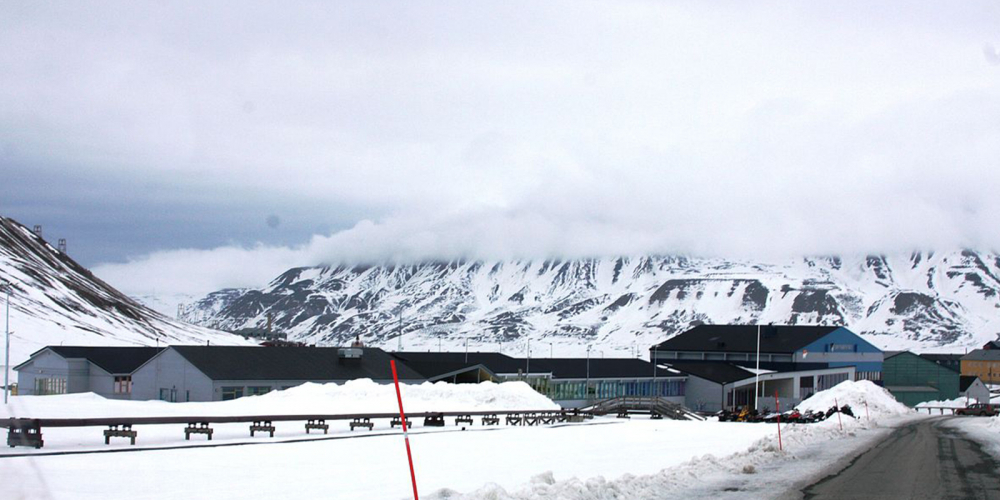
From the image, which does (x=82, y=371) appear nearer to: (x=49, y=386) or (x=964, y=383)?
(x=49, y=386)

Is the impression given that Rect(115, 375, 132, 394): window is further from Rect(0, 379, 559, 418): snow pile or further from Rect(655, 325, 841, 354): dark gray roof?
Rect(655, 325, 841, 354): dark gray roof

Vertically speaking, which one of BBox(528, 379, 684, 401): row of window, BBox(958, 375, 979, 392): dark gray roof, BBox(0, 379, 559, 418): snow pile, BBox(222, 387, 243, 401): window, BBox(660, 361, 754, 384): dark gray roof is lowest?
BBox(958, 375, 979, 392): dark gray roof

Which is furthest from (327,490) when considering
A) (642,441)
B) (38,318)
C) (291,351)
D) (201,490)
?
(38,318)

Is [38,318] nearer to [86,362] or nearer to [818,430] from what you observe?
[86,362]

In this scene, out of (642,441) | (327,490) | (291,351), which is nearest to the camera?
(327,490)

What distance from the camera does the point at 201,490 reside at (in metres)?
21.3

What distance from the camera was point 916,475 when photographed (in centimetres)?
2739

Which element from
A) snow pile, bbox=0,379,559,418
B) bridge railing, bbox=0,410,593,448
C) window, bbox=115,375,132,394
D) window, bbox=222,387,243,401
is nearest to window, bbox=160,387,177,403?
window, bbox=222,387,243,401

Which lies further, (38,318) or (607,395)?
(38,318)

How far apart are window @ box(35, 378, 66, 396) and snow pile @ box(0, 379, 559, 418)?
745 inches

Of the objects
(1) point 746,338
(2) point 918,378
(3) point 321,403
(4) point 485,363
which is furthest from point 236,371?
(2) point 918,378

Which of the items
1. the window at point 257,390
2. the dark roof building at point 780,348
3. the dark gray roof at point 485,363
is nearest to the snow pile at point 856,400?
the dark roof building at point 780,348

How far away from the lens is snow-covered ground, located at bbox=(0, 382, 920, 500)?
2130cm

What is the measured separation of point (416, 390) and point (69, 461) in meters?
40.4
